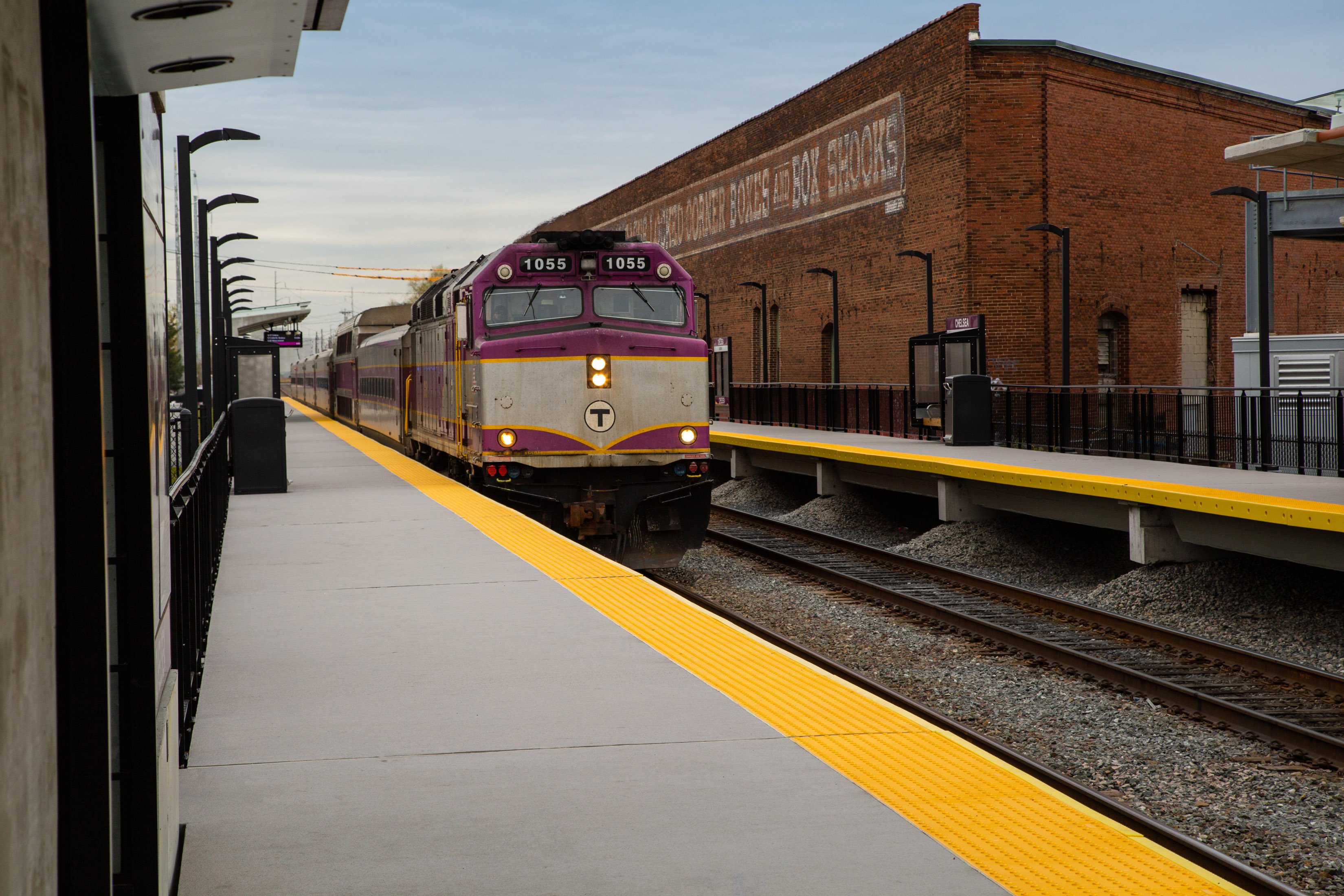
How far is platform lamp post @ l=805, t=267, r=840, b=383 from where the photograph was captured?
29656mm

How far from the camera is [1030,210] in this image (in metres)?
26.2

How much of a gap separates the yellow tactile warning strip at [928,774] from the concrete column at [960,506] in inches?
343

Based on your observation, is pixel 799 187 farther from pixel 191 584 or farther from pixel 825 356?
pixel 191 584

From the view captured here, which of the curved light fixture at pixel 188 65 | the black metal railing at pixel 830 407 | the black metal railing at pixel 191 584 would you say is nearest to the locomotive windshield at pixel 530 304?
the black metal railing at pixel 191 584

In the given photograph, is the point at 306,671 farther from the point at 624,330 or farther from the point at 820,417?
the point at 820,417

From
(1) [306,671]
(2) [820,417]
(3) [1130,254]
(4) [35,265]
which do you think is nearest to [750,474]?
(2) [820,417]

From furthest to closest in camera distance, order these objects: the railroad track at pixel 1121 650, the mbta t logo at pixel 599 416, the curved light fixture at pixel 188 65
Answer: the mbta t logo at pixel 599 416
the railroad track at pixel 1121 650
the curved light fixture at pixel 188 65

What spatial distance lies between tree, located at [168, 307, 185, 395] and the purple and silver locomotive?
10.2 ft

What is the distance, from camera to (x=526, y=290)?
13688 millimetres

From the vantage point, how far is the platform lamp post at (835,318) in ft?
97.3

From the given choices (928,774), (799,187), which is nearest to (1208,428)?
(928,774)

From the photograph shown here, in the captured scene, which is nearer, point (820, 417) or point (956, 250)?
point (956, 250)

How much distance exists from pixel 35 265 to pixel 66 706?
0.82 metres

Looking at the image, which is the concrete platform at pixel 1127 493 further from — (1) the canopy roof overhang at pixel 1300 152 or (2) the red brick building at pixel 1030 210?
(2) the red brick building at pixel 1030 210
